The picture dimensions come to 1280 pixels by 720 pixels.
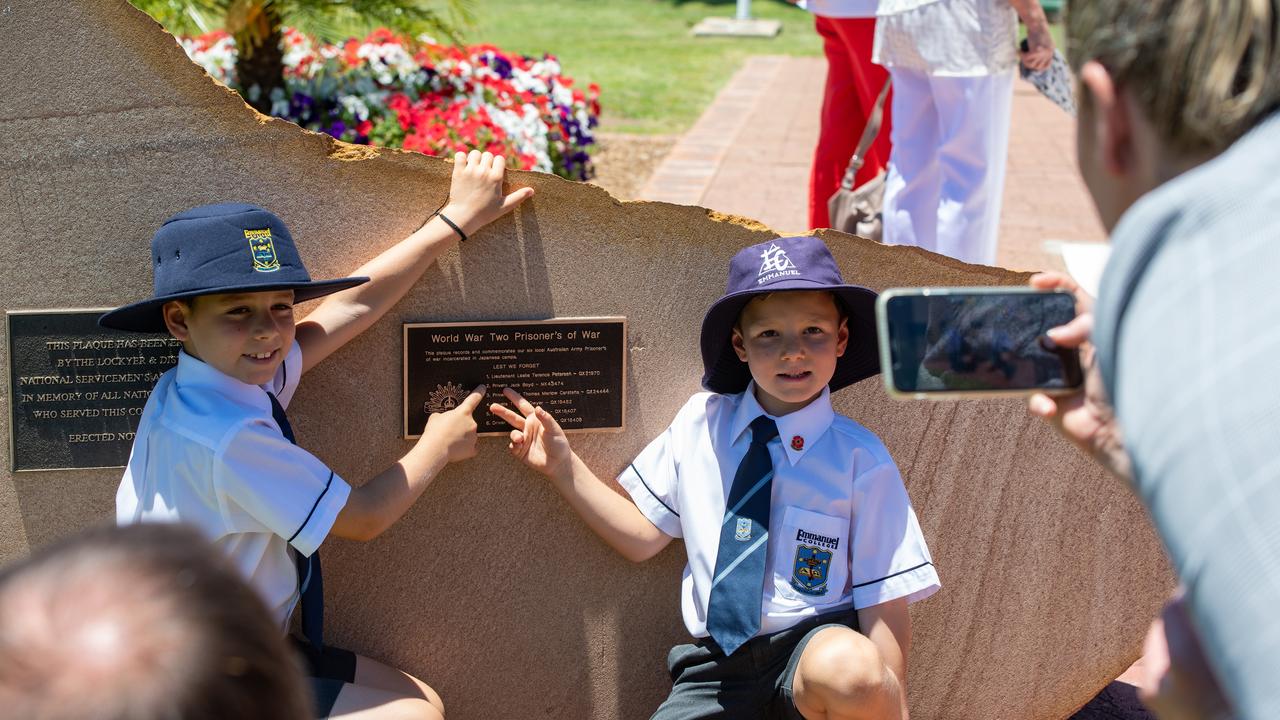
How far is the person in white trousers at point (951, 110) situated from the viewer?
13.3 ft

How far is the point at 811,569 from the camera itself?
262 cm

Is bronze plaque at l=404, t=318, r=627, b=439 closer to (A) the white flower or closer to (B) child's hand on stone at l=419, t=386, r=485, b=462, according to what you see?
(B) child's hand on stone at l=419, t=386, r=485, b=462

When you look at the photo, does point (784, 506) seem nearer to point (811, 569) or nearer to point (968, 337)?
point (811, 569)

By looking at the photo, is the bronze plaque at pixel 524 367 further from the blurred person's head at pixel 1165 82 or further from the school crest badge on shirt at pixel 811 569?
the blurred person's head at pixel 1165 82

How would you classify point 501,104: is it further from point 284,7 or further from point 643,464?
point 643,464

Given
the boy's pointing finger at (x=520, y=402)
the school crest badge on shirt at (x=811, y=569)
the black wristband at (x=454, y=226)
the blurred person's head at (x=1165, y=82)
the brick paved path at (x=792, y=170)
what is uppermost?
the blurred person's head at (x=1165, y=82)

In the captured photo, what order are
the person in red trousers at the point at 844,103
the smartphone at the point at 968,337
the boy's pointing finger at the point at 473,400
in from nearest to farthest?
the smartphone at the point at 968,337 < the boy's pointing finger at the point at 473,400 < the person in red trousers at the point at 844,103

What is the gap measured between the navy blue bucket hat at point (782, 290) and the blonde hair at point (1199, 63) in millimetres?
1398

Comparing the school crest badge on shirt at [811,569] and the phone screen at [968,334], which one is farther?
the school crest badge on shirt at [811,569]

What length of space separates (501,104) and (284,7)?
1231mm

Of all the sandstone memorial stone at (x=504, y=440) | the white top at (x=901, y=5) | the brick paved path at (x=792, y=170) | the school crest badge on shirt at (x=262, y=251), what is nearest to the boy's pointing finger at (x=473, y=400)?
the sandstone memorial stone at (x=504, y=440)

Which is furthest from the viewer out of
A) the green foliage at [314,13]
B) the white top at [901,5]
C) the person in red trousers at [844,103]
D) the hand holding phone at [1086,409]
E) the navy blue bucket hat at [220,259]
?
the green foliage at [314,13]

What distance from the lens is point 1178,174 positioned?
3.91ft

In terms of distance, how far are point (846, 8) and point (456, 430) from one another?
8.15 feet
